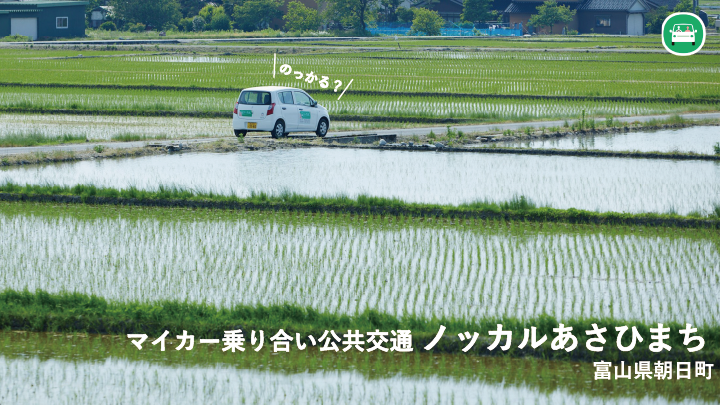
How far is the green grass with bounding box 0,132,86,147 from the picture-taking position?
18.5 metres

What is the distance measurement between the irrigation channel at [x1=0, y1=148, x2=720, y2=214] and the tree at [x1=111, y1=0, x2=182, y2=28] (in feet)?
212

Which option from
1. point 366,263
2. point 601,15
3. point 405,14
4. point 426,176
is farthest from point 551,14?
point 366,263

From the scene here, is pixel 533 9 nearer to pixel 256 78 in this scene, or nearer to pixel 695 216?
pixel 256 78

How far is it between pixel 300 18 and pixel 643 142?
206 feet

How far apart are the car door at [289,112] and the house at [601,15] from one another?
71.1 m

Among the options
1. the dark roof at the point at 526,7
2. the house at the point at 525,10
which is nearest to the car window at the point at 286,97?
the house at the point at 525,10

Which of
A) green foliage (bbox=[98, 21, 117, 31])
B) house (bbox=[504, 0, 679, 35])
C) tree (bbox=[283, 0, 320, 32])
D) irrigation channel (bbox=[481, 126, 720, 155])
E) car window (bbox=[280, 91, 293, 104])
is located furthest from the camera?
house (bbox=[504, 0, 679, 35])

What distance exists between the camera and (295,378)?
6.10m

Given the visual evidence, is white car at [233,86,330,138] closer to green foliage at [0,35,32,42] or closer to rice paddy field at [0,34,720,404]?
rice paddy field at [0,34,720,404]

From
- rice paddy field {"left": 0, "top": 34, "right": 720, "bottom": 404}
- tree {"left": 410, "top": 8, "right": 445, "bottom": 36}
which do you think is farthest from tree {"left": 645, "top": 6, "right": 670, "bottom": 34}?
rice paddy field {"left": 0, "top": 34, "right": 720, "bottom": 404}

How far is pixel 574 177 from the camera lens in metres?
15.5

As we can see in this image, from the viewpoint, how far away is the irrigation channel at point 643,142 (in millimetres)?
19562

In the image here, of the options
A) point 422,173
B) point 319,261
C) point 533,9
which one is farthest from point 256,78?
point 533,9

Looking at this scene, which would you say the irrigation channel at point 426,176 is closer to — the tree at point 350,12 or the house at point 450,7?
the tree at point 350,12
